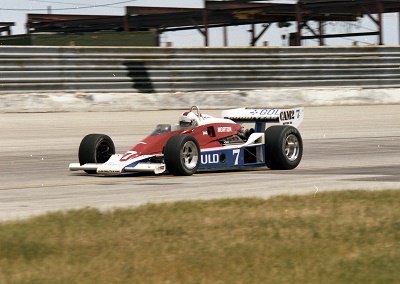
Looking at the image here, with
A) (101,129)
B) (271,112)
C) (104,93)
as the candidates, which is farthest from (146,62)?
(271,112)

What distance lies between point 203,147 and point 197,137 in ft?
0.55

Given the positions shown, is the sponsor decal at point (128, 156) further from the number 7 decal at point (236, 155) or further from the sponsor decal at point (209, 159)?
the number 7 decal at point (236, 155)

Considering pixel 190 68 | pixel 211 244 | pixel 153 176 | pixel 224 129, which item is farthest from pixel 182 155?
pixel 190 68

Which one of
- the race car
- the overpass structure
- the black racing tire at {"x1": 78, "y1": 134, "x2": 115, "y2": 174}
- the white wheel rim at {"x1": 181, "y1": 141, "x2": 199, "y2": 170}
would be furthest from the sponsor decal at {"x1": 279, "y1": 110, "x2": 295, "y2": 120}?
the overpass structure

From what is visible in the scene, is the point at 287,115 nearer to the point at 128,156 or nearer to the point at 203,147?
the point at 203,147

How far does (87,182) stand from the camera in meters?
12.8

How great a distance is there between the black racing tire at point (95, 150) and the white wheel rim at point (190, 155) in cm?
137

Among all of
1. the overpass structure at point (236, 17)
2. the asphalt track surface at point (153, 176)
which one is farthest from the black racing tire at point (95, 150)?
the overpass structure at point (236, 17)

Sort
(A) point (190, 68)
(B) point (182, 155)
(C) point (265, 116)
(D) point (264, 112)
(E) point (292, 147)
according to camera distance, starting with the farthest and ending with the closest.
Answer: (A) point (190, 68), (D) point (264, 112), (C) point (265, 116), (E) point (292, 147), (B) point (182, 155)

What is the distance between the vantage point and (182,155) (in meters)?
13.1

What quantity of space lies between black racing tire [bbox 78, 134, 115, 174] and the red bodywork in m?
0.63

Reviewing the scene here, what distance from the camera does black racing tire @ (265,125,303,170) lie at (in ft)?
47.2

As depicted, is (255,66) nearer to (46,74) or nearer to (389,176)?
(46,74)

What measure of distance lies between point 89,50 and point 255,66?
Answer: 456 centimetres
